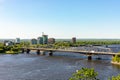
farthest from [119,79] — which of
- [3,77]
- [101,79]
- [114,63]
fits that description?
[114,63]

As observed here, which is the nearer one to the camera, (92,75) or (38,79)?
(92,75)

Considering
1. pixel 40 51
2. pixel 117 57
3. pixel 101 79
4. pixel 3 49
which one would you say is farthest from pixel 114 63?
pixel 3 49

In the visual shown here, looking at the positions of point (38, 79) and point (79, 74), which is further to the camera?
point (38, 79)

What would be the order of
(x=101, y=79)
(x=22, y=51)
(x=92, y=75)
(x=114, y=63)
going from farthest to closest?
(x=22, y=51)
(x=114, y=63)
(x=101, y=79)
(x=92, y=75)

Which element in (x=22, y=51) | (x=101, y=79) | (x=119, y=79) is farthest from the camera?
(x=22, y=51)

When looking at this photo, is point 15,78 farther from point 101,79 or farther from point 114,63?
point 114,63

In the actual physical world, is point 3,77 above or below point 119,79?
below

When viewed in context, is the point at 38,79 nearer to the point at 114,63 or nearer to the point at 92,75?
the point at 92,75

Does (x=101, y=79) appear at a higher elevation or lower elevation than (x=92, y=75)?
lower

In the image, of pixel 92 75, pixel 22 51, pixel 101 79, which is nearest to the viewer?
pixel 92 75
